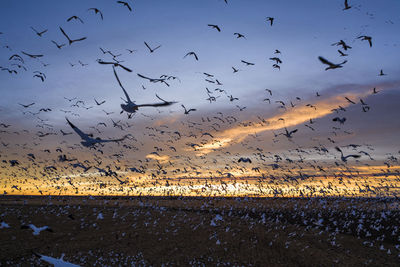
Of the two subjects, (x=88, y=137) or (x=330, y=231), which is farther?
(x=330, y=231)

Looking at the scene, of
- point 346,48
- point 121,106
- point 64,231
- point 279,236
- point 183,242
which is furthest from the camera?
point 64,231

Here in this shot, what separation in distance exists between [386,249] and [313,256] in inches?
244

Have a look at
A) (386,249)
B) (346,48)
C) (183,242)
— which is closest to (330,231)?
(386,249)

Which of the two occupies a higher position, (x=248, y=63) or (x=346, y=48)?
(x=346, y=48)

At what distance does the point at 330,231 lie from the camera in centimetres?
2253

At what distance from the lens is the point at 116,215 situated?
90.4ft

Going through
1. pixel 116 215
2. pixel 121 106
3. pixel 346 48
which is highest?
pixel 346 48

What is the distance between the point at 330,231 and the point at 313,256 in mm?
7698

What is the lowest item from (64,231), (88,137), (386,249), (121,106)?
(64,231)

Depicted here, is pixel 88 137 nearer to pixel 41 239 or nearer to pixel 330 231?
pixel 41 239

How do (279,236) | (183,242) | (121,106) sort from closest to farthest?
(121,106), (183,242), (279,236)

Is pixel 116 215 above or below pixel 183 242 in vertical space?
below

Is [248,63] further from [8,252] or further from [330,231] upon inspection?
[8,252]

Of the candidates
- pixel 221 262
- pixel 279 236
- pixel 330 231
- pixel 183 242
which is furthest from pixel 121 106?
pixel 330 231
